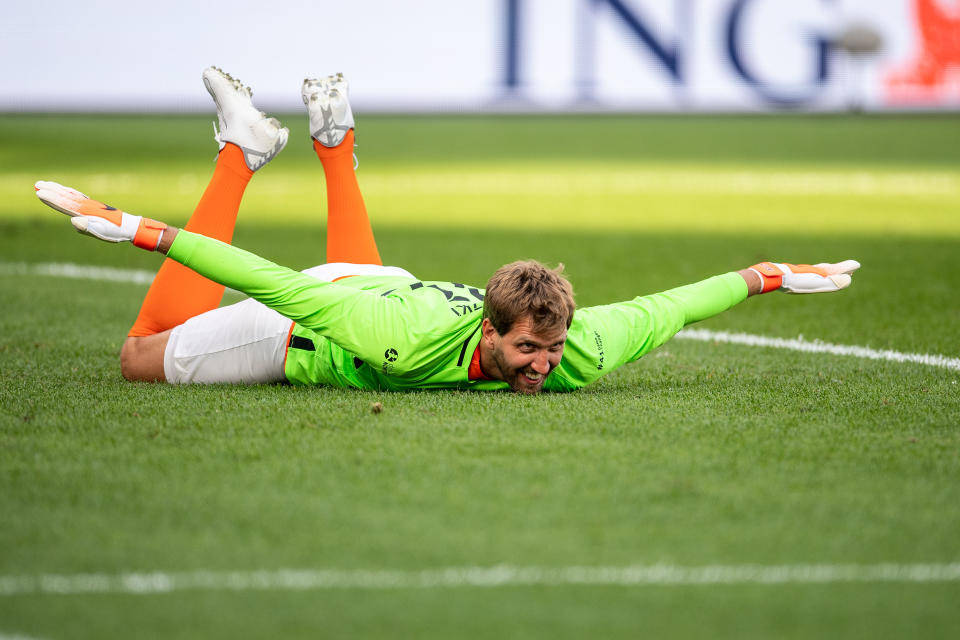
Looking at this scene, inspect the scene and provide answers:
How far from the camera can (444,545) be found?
340 centimetres

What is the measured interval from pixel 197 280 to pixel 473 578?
2984 millimetres

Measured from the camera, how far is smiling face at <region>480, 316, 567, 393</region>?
4.68 meters

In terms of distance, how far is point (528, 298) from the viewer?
458 centimetres

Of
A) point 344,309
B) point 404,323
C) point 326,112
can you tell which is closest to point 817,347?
point 404,323

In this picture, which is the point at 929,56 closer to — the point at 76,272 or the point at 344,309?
the point at 76,272

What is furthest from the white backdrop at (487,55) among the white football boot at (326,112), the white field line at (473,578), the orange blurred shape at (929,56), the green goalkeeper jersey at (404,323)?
the white field line at (473,578)

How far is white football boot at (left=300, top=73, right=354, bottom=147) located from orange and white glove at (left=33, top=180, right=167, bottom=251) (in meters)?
1.67

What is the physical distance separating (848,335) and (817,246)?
14.3 feet

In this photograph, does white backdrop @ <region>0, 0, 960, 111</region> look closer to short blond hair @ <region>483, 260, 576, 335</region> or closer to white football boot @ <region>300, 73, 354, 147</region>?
white football boot @ <region>300, 73, 354, 147</region>

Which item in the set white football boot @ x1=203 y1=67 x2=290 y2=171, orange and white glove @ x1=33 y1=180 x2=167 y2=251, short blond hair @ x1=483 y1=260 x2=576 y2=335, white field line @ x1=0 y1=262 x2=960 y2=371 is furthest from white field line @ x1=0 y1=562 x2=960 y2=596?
white football boot @ x1=203 y1=67 x2=290 y2=171

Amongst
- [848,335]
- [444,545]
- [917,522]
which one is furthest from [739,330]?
[444,545]

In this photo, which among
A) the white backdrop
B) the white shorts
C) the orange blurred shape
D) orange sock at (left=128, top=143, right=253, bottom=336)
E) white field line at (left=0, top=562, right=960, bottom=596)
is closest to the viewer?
white field line at (left=0, top=562, right=960, bottom=596)

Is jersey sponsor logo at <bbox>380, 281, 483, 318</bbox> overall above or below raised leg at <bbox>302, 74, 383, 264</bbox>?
below

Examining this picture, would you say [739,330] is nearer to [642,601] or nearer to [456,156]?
[642,601]
